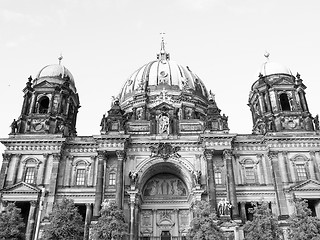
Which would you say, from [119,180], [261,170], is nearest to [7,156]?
→ [119,180]

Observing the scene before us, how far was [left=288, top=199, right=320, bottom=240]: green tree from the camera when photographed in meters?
30.7

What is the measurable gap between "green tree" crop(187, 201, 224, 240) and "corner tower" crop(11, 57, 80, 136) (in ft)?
63.4

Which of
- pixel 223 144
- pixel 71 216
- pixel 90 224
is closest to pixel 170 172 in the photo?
Result: pixel 223 144

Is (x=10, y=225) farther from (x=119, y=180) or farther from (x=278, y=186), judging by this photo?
(x=278, y=186)

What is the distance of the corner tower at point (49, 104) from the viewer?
42844 mm

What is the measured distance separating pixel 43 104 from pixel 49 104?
2103 millimetres

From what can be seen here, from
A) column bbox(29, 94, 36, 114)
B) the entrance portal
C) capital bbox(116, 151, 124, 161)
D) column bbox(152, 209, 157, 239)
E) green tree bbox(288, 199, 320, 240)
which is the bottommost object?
green tree bbox(288, 199, 320, 240)

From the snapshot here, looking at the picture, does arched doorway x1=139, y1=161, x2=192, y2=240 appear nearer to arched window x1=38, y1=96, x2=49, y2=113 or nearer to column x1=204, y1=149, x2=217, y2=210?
column x1=204, y1=149, x2=217, y2=210

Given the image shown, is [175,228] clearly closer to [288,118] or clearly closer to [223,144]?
[223,144]

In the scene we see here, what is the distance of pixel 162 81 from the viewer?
57.3m

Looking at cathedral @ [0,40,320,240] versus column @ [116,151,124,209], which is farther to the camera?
cathedral @ [0,40,320,240]

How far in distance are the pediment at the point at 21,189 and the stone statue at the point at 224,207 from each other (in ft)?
60.9

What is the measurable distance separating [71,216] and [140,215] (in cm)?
1010

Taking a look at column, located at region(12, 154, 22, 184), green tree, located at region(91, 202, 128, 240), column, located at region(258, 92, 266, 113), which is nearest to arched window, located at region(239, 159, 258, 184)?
column, located at region(258, 92, 266, 113)
